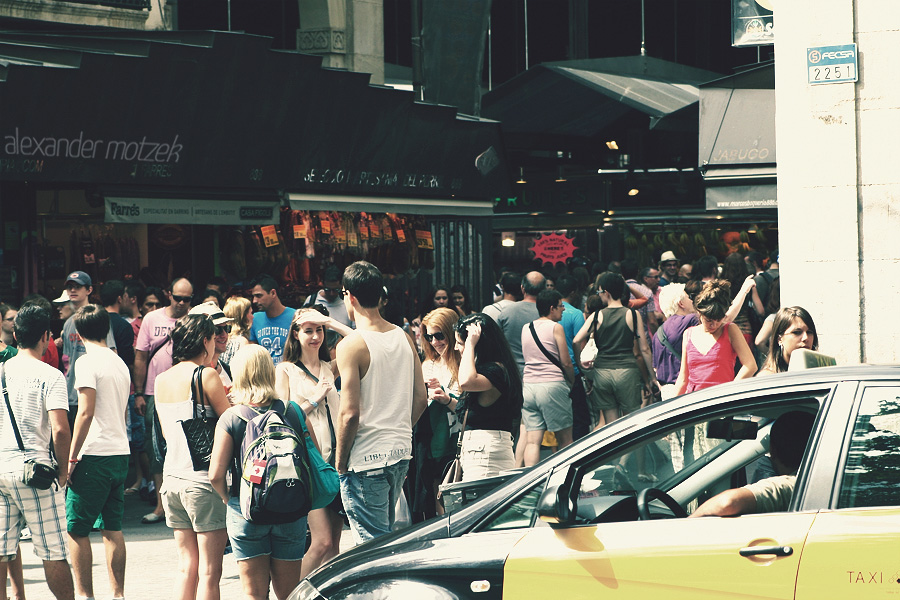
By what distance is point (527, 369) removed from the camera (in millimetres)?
10055

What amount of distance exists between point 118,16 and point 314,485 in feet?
36.7

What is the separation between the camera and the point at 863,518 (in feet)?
11.8

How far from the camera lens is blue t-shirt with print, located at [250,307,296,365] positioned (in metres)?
9.87

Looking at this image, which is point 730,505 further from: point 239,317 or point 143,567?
point 239,317

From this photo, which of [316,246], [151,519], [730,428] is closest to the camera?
[730,428]

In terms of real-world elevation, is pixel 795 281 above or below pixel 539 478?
above

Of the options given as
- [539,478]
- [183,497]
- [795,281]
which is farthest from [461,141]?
[539,478]

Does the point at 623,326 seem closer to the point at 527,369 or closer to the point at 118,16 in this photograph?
the point at 527,369

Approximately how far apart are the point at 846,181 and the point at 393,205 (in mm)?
6913

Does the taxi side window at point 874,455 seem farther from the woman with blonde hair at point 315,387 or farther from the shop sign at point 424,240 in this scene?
the shop sign at point 424,240

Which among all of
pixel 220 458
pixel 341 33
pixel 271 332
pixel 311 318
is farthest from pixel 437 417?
pixel 341 33

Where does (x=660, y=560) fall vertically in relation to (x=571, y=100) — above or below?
below

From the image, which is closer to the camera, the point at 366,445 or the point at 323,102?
the point at 366,445

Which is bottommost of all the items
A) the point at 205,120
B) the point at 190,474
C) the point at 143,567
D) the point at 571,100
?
the point at 143,567
